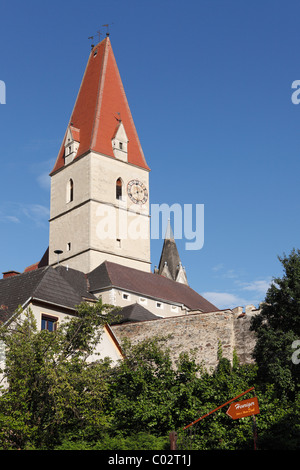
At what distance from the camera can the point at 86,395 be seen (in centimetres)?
2128

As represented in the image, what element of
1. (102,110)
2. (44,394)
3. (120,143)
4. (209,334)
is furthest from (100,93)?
(44,394)

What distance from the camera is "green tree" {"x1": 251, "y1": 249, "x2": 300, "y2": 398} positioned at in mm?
27375

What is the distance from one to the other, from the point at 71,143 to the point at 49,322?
103 feet

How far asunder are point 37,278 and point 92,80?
3417cm

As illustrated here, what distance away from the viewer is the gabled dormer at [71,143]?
56.1m

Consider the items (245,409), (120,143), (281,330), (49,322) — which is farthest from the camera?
(120,143)

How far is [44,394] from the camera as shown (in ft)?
67.5

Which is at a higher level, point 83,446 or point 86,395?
point 86,395

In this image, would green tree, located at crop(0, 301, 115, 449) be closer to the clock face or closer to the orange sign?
the orange sign

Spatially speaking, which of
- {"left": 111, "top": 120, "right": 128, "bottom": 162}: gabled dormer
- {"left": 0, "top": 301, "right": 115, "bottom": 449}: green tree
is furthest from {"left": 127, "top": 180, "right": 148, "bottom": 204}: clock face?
{"left": 0, "top": 301, "right": 115, "bottom": 449}: green tree

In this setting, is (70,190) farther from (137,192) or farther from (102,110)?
(102,110)

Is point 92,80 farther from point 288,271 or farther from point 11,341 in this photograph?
point 11,341

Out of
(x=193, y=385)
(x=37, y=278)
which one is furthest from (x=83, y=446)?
(x=37, y=278)

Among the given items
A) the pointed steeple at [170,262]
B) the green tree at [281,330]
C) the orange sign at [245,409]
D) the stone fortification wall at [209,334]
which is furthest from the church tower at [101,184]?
the orange sign at [245,409]
